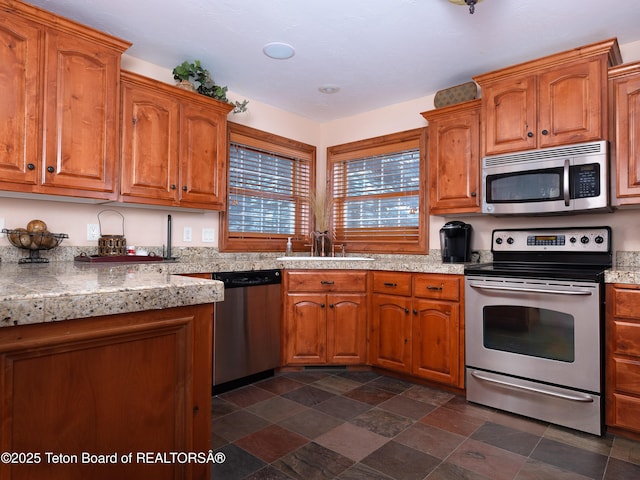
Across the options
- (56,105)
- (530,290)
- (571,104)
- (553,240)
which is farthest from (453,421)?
(56,105)

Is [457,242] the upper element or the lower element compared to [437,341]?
upper

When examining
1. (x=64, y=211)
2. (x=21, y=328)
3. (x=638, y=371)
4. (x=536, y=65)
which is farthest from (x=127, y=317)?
(x=536, y=65)

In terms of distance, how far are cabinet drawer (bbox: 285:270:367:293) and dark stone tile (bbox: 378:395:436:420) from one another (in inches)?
35.0

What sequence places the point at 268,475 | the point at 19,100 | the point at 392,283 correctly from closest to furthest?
the point at 268,475 → the point at 19,100 → the point at 392,283

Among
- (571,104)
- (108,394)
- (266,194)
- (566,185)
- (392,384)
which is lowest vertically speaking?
(392,384)

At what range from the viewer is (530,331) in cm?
239

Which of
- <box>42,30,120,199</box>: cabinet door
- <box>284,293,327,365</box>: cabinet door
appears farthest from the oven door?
<box>42,30,120,199</box>: cabinet door

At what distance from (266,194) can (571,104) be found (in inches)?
98.9

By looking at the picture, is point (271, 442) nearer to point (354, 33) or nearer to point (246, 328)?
point (246, 328)

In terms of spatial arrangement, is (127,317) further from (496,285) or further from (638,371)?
(638,371)

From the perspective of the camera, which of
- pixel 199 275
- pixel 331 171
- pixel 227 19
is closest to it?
pixel 227 19

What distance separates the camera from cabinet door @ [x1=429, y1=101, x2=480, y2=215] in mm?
2982

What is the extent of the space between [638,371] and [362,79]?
2.67 metres

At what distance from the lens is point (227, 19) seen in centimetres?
241
